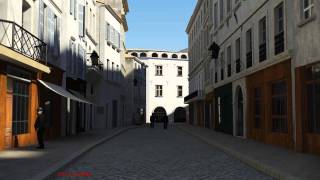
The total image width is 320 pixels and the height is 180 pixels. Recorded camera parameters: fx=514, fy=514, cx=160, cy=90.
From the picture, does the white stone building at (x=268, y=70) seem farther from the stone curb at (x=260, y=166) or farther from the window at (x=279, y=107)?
the stone curb at (x=260, y=166)

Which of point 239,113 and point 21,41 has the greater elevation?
point 21,41

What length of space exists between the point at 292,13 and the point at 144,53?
65859mm

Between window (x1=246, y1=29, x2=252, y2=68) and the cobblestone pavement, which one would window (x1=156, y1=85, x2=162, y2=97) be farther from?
the cobblestone pavement

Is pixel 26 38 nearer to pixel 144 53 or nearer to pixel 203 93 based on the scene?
pixel 203 93

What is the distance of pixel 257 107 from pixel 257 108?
0.15ft

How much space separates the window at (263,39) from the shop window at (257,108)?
175cm

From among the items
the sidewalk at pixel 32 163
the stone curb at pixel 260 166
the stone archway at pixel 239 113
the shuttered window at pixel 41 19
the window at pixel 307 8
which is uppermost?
the shuttered window at pixel 41 19

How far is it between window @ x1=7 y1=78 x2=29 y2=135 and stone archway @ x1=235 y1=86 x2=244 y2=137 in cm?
1221

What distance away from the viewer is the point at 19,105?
1889cm

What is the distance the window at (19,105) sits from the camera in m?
18.0

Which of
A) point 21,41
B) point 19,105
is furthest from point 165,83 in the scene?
point 21,41

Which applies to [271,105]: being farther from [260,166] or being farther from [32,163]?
[32,163]

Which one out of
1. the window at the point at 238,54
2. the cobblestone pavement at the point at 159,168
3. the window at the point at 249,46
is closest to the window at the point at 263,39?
the window at the point at 249,46

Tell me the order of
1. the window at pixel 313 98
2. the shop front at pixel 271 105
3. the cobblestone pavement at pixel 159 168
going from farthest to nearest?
the shop front at pixel 271 105 → the window at pixel 313 98 → the cobblestone pavement at pixel 159 168
